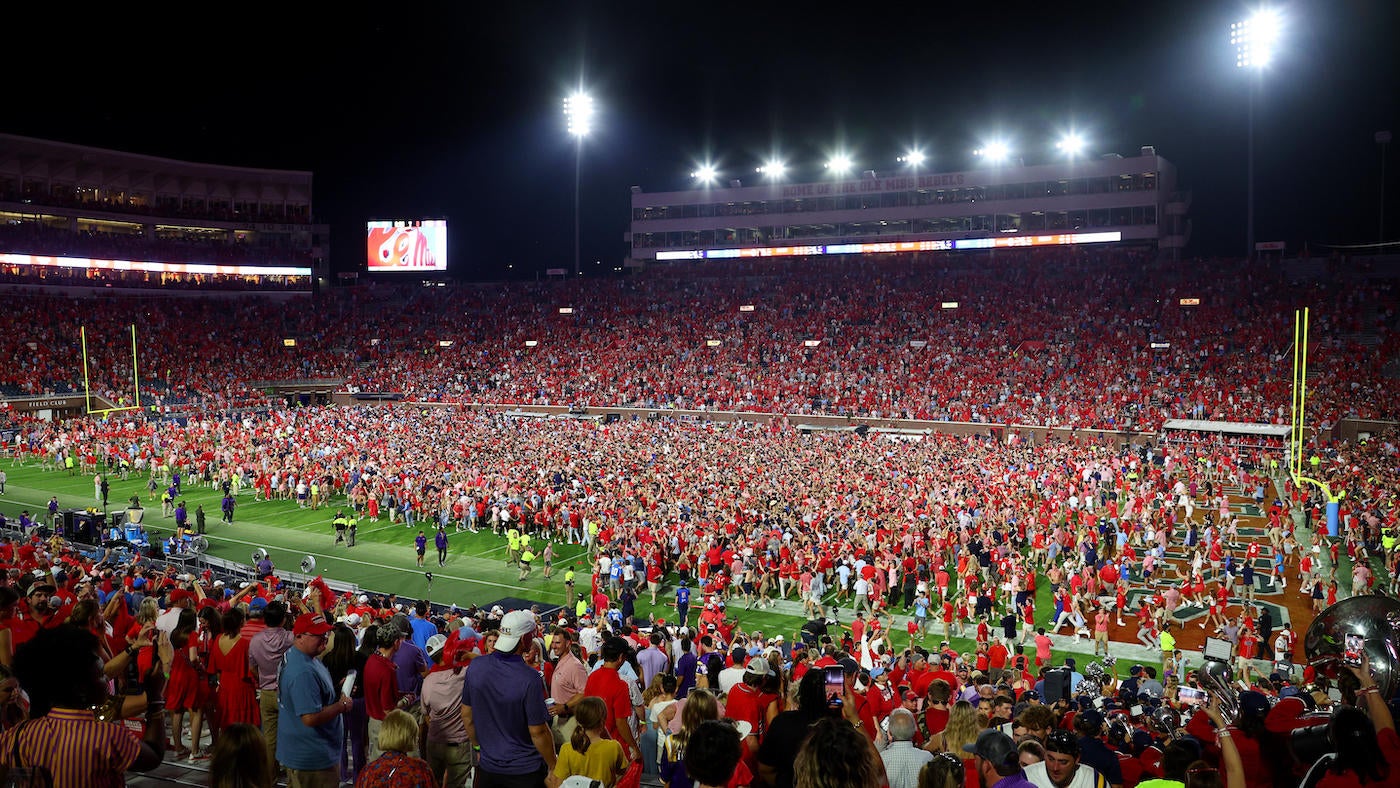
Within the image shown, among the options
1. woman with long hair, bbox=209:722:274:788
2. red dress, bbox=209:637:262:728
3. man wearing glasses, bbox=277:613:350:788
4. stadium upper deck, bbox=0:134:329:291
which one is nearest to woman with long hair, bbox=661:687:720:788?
man wearing glasses, bbox=277:613:350:788

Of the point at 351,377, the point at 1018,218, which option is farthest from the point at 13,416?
the point at 1018,218

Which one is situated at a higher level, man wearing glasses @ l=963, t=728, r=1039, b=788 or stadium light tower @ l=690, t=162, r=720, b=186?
stadium light tower @ l=690, t=162, r=720, b=186

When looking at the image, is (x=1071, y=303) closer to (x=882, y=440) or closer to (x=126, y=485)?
(x=882, y=440)

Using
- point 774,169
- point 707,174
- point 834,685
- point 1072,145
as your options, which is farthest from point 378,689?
point 707,174

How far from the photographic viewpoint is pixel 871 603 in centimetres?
1761

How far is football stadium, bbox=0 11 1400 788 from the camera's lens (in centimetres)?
517

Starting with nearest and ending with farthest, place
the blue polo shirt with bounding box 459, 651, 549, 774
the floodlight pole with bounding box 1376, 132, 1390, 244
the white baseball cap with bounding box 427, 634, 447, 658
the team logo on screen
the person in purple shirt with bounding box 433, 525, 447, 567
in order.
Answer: the blue polo shirt with bounding box 459, 651, 549, 774, the white baseball cap with bounding box 427, 634, 447, 658, the person in purple shirt with bounding box 433, 525, 447, 567, the floodlight pole with bounding box 1376, 132, 1390, 244, the team logo on screen

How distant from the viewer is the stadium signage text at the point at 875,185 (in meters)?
57.9

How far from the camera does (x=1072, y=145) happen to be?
182 ft

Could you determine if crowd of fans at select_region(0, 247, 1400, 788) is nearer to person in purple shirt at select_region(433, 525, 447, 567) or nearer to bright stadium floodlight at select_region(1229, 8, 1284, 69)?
person in purple shirt at select_region(433, 525, 447, 567)

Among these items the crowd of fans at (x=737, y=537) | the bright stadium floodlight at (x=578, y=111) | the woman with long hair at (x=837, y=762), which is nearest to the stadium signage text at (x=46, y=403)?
the crowd of fans at (x=737, y=537)

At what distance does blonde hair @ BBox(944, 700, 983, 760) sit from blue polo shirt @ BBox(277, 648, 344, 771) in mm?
3464

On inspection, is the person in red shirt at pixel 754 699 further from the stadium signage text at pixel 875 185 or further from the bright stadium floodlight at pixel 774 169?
the bright stadium floodlight at pixel 774 169

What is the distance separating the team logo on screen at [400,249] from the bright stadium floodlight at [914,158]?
3182cm
